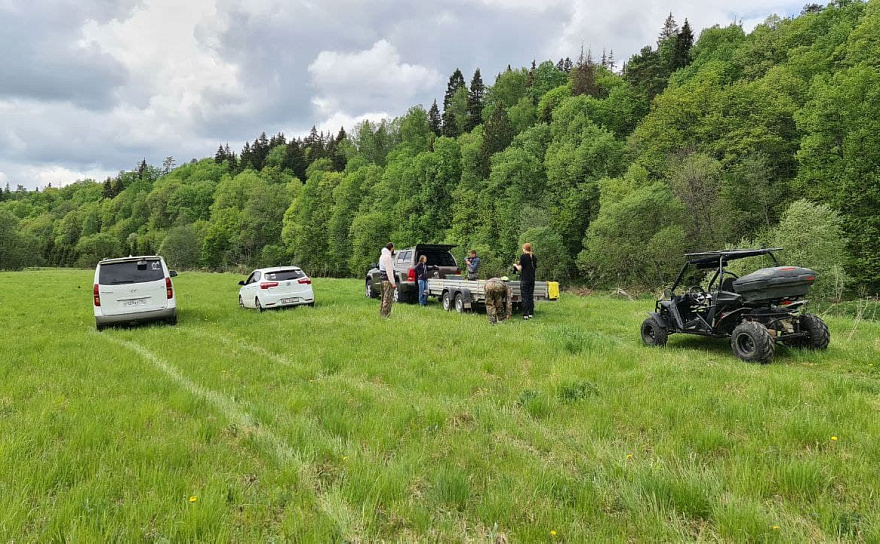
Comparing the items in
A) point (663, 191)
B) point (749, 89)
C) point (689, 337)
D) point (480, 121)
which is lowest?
point (689, 337)

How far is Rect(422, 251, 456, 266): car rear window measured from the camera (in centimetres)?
1621

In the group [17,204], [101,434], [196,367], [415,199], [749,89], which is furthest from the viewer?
[17,204]

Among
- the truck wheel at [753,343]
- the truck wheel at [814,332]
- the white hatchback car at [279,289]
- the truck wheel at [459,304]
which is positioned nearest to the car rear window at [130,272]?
the white hatchback car at [279,289]

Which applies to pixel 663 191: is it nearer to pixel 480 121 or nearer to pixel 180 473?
pixel 180 473

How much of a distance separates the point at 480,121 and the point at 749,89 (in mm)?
49740

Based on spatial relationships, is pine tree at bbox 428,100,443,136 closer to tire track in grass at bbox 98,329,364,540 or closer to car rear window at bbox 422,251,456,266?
car rear window at bbox 422,251,456,266

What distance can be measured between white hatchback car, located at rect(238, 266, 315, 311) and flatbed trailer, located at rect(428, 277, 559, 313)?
4.84 m

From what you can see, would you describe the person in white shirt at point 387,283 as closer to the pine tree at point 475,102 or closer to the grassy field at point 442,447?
the grassy field at point 442,447

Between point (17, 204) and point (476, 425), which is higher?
point (17, 204)

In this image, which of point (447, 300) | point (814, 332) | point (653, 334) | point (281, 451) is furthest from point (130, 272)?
point (814, 332)

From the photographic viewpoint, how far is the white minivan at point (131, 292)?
11250 mm

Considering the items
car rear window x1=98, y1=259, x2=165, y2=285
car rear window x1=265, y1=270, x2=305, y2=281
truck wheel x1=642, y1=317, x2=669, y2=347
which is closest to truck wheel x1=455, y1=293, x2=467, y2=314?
truck wheel x1=642, y1=317, x2=669, y2=347

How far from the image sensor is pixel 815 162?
30.7m

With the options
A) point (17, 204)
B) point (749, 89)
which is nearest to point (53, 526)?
point (749, 89)
